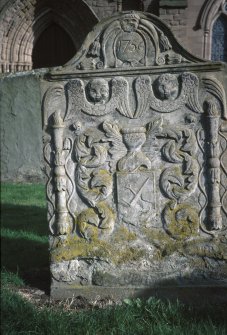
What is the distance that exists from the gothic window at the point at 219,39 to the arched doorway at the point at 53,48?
4.52 metres

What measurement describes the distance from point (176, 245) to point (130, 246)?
38cm

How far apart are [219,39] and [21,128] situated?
21.8 feet

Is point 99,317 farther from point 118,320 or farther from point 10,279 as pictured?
point 10,279

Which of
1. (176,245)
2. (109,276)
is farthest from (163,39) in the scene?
(109,276)

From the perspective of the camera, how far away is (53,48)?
50.2 feet

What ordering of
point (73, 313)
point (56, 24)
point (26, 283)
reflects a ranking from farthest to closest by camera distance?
point (56, 24) → point (26, 283) → point (73, 313)

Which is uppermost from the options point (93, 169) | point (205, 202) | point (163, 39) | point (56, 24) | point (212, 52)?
point (56, 24)

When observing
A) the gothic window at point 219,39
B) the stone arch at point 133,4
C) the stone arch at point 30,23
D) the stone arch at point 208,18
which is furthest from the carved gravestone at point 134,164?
the stone arch at point 30,23

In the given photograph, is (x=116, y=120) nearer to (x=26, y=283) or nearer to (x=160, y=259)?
→ (x=160, y=259)

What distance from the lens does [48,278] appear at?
14.9 feet

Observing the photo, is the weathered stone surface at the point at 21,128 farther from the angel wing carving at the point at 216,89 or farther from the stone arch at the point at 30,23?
the angel wing carving at the point at 216,89

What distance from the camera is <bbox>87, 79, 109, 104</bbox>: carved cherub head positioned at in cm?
382

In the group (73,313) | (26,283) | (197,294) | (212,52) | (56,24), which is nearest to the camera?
(73,313)

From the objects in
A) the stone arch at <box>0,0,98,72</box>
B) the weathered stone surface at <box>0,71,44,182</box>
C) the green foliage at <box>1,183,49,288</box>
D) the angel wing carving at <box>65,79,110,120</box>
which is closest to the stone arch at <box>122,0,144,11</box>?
the stone arch at <box>0,0,98,72</box>
